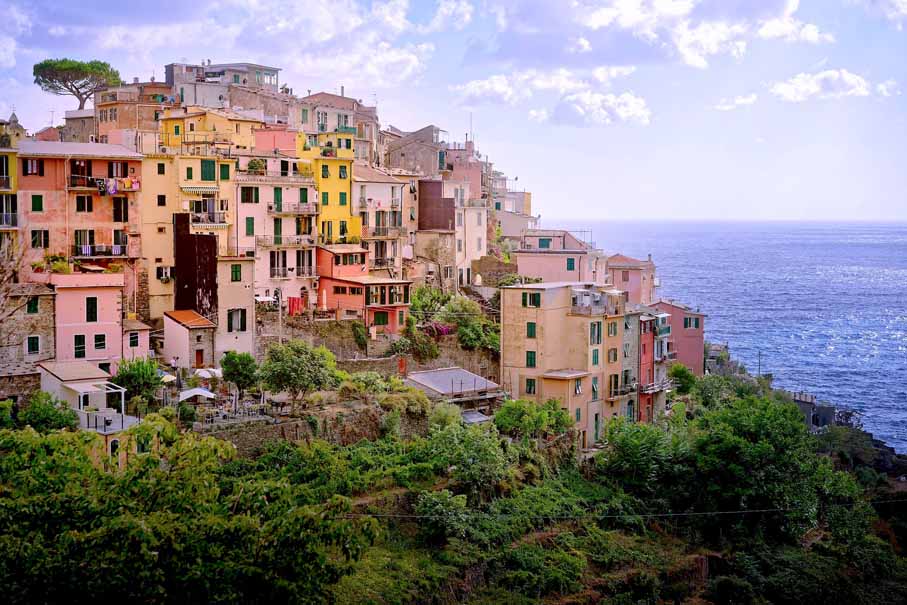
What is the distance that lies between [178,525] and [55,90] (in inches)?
1845

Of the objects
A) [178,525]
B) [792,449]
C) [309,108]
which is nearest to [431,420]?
[792,449]

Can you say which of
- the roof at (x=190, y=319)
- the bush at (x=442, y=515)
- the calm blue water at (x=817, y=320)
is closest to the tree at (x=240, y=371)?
the roof at (x=190, y=319)

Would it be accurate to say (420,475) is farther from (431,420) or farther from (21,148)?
(21,148)

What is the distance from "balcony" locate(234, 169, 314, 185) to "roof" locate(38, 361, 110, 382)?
12.1 m

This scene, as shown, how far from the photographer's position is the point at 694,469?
3928cm

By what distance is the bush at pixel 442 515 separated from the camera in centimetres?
3275

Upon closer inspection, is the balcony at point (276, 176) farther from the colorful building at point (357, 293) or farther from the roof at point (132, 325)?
the roof at point (132, 325)

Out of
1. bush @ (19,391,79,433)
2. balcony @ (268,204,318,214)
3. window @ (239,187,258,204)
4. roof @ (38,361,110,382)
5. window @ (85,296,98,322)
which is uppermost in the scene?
window @ (239,187,258,204)

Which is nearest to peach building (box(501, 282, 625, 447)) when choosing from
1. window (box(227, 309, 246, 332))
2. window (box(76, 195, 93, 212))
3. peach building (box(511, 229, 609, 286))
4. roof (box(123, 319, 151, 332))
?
window (box(227, 309, 246, 332))

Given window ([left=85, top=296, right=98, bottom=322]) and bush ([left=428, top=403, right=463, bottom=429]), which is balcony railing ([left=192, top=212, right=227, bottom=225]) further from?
bush ([left=428, top=403, right=463, bottom=429])

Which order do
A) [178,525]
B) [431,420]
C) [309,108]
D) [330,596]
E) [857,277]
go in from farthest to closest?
[857,277] < [309,108] < [431,420] < [330,596] < [178,525]

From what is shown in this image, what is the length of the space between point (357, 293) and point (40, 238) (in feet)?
37.3

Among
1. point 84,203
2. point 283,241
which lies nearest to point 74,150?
point 84,203

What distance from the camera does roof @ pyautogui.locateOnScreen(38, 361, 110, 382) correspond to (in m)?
34.1
